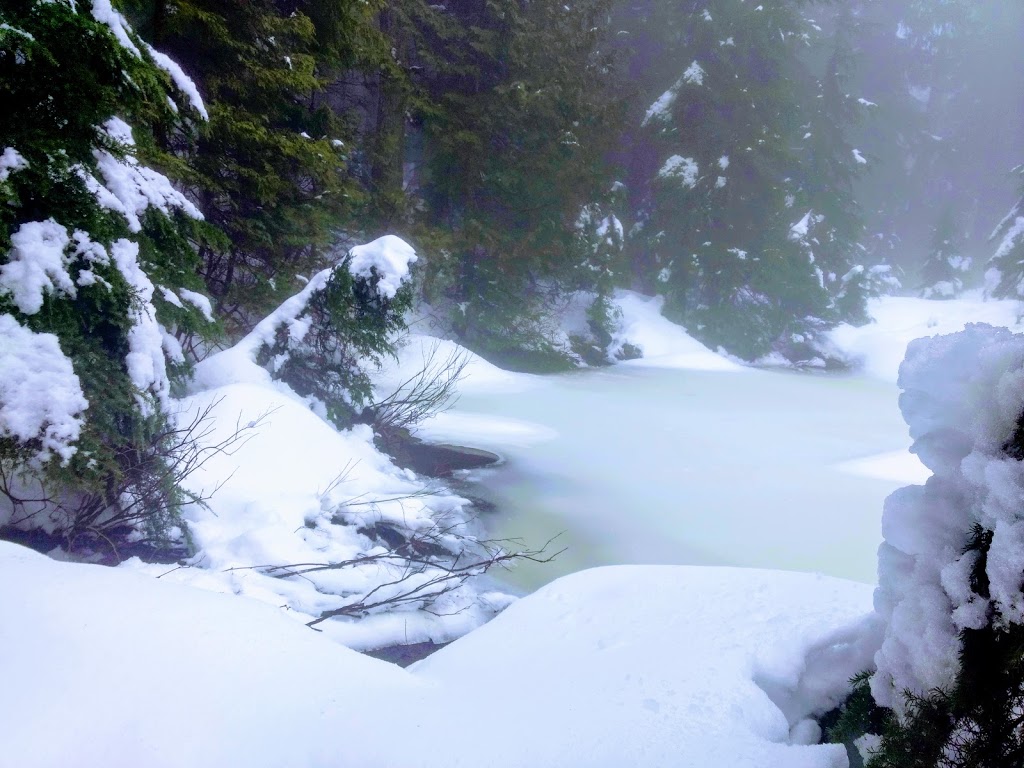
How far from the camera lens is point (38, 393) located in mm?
3494

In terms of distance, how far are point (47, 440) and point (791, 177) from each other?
19.4 meters

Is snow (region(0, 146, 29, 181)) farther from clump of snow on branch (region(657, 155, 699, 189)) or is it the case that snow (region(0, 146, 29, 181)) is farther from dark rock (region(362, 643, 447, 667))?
clump of snow on branch (region(657, 155, 699, 189))

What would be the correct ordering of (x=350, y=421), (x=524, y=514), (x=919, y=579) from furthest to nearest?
(x=350, y=421)
(x=524, y=514)
(x=919, y=579)

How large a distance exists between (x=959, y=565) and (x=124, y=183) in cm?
442

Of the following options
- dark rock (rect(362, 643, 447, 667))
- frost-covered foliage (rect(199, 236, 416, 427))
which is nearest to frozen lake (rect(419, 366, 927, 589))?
dark rock (rect(362, 643, 447, 667))

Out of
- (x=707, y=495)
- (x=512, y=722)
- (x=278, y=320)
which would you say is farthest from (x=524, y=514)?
(x=512, y=722)

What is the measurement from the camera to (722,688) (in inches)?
95.9

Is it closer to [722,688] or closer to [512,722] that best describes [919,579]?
[722,688]

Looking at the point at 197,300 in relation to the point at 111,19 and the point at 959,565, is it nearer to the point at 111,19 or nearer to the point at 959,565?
the point at 111,19

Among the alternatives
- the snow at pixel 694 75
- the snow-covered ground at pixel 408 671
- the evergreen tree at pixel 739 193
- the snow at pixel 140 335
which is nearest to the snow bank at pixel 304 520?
the snow-covered ground at pixel 408 671

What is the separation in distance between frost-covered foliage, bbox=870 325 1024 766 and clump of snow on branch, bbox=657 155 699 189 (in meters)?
17.6

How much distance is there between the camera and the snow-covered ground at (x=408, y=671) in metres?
1.66

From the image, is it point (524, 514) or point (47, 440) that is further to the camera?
point (524, 514)

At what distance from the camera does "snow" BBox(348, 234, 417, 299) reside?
6949 mm
